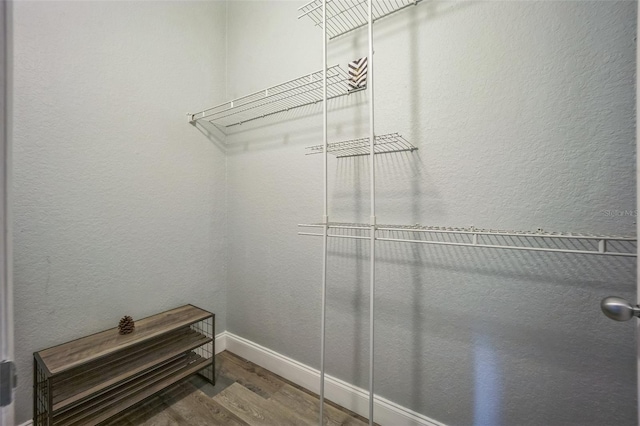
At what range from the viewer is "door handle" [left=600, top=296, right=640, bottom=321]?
65cm

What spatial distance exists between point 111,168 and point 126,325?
34.8 inches

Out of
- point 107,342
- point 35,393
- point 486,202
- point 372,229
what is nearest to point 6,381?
point 372,229

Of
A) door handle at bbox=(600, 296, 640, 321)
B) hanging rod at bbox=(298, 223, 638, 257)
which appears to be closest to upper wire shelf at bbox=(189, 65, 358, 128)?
hanging rod at bbox=(298, 223, 638, 257)

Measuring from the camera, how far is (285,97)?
1.65 meters

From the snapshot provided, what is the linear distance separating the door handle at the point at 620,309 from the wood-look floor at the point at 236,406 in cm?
120

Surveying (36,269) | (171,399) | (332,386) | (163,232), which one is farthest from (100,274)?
(332,386)

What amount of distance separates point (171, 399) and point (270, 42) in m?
2.33

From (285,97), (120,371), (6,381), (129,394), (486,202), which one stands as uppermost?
(285,97)

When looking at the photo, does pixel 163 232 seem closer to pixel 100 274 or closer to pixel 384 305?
pixel 100 274

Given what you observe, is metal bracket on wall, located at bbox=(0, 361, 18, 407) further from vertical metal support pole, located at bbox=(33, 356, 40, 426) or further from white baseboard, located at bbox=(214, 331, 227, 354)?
white baseboard, located at bbox=(214, 331, 227, 354)

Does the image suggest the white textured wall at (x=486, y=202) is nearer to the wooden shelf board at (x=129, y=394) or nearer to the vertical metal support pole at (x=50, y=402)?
the wooden shelf board at (x=129, y=394)

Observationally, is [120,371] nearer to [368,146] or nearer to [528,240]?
[368,146]

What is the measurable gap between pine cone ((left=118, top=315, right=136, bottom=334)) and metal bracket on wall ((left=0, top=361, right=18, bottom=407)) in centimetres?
118

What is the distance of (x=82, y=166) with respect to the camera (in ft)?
4.54
